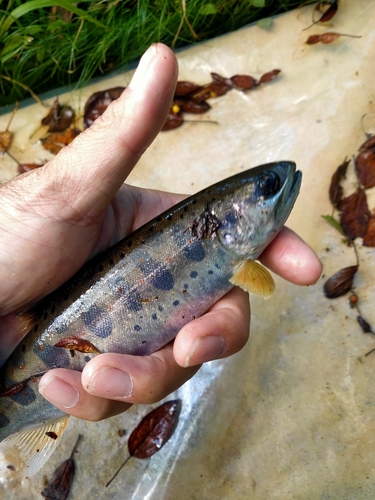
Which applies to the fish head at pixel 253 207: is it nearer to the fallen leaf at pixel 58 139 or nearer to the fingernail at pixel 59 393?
the fingernail at pixel 59 393

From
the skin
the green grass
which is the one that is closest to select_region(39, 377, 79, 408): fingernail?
the skin

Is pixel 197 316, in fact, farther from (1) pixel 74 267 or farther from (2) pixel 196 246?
(1) pixel 74 267

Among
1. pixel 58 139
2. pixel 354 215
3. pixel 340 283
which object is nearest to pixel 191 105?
pixel 58 139

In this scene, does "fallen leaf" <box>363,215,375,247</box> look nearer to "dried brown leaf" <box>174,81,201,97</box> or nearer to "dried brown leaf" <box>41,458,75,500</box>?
"dried brown leaf" <box>174,81,201,97</box>

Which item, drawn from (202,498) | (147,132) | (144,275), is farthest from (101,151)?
(202,498)

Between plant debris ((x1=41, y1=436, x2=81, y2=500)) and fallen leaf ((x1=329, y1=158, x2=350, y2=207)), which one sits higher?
fallen leaf ((x1=329, y1=158, x2=350, y2=207))

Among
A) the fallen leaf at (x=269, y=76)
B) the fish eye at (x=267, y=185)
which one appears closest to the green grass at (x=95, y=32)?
the fallen leaf at (x=269, y=76)
